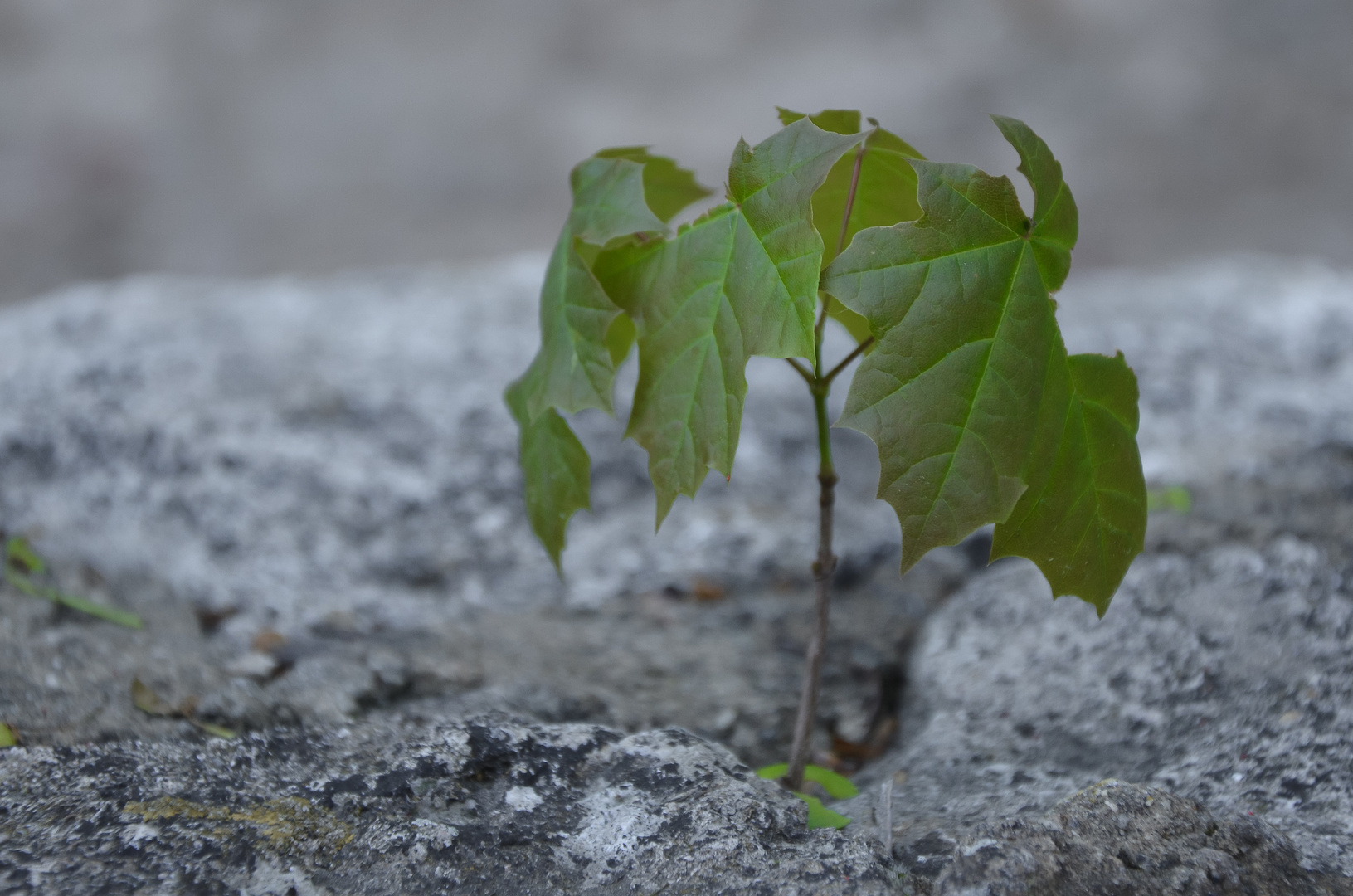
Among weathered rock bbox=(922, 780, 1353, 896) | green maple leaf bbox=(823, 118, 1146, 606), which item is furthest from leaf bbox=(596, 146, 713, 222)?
weathered rock bbox=(922, 780, 1353, 896)

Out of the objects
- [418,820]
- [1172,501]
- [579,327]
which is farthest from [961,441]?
[1172,501]

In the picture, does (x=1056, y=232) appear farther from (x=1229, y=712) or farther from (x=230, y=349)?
(x=230, y=349)

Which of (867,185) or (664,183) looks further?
(664,183)

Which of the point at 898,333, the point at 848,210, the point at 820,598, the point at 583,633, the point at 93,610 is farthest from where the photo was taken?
the point at 583,633

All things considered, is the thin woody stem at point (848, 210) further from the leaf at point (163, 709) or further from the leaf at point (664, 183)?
the leaf at point (163, 709)

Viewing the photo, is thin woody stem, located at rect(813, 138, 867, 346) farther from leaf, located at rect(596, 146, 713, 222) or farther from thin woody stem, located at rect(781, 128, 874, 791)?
leaf, located at rect(596, 146, 713, 222)

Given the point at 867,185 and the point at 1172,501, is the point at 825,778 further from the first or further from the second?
the point at 1172,501

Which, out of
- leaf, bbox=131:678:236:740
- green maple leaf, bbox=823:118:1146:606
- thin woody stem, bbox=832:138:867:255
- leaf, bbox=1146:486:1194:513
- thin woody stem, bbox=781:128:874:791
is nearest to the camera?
green maple leaf, bbox=823:118:1146:606
